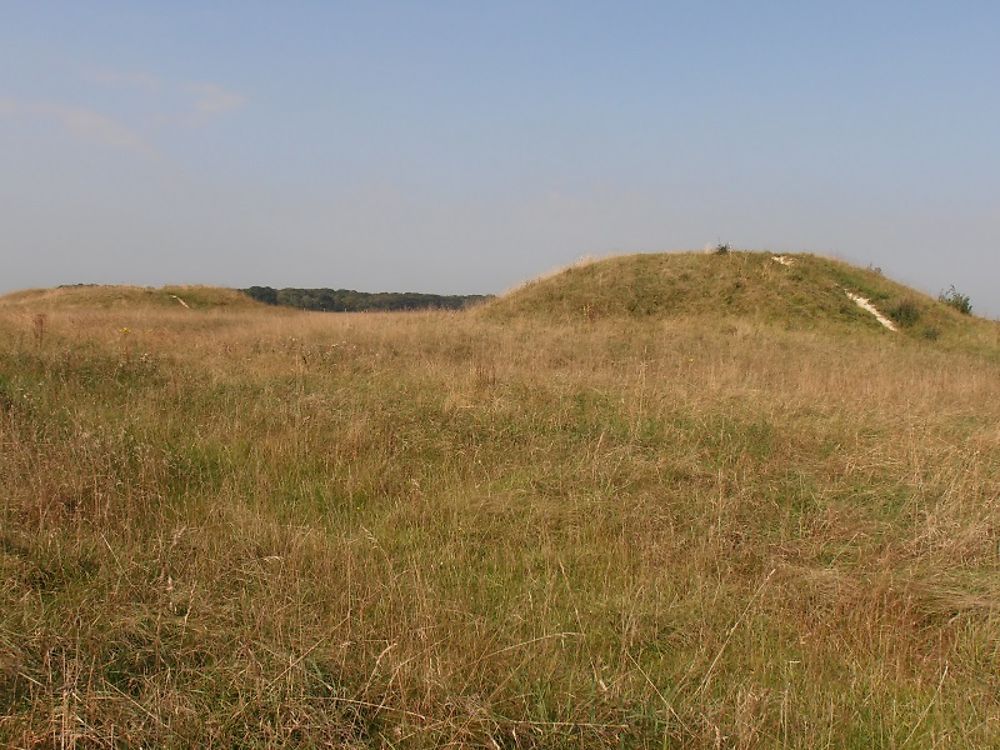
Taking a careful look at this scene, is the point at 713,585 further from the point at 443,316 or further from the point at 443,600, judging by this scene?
the point at 443,316

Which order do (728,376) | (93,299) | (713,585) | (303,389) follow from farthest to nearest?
(93,299), (728,376), (303,389), (713,585)

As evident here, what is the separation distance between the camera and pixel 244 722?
2.12 meters

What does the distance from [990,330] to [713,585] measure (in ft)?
67.8

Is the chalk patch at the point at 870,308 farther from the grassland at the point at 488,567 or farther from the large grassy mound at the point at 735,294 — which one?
the grassland at the point at 488,567

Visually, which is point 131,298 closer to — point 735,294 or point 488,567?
point 735,294

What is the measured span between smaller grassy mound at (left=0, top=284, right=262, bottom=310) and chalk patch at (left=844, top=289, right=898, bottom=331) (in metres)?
24.4

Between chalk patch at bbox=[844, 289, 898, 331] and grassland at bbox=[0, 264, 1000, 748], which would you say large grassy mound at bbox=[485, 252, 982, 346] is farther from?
grassland at bbox=[0, 264, 1000, 748]

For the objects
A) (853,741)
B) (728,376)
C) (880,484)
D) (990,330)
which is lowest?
(853,741)

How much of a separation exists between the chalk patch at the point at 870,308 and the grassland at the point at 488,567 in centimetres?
1251

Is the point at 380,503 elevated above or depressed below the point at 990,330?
below

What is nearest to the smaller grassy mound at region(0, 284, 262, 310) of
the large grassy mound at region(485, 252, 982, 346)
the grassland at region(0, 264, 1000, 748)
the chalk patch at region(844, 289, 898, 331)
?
the large grassy mound at region(485, 252, 982, 346)

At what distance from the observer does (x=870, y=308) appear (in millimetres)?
19000

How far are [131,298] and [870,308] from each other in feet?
91.3

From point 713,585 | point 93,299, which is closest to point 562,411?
point 713,585
